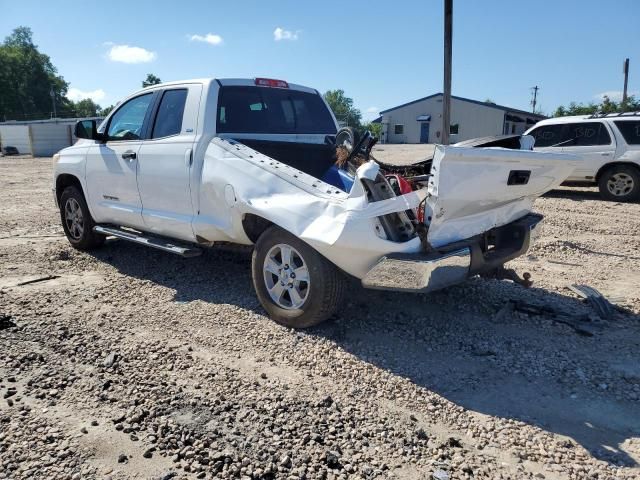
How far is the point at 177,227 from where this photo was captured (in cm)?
489

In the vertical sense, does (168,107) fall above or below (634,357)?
above

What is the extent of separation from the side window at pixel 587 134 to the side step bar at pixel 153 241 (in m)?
9.69

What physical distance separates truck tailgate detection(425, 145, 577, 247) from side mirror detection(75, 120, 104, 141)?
14.0 feet

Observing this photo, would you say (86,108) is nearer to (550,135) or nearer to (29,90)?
(29,90)

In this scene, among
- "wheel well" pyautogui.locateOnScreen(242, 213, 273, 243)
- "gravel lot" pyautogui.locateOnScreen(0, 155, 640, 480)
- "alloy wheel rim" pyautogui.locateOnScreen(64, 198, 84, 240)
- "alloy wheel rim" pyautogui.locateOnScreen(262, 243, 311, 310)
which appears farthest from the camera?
"alloy wheel rim" pyautogui.locateOnScreen(64, 198, 84, 240)

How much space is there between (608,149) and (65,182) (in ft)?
34.1

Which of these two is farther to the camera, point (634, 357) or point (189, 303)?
point (189, 303)

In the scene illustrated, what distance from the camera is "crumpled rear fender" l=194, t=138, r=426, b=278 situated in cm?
342

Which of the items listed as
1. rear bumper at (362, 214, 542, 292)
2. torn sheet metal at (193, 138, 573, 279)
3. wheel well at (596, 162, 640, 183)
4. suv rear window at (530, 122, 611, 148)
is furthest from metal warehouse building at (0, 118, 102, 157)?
rear bumper at (362, 214, 542, 292)

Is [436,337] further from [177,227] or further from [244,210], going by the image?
[177,227]

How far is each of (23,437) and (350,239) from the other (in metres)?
2.21

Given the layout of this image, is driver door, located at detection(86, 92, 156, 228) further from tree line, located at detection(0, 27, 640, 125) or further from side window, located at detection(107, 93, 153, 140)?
tree line, located at detection(0, 27, 640, 125)

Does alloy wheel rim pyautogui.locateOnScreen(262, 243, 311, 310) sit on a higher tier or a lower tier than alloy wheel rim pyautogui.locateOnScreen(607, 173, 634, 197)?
lower

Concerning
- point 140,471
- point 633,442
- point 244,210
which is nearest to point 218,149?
point 244,210
